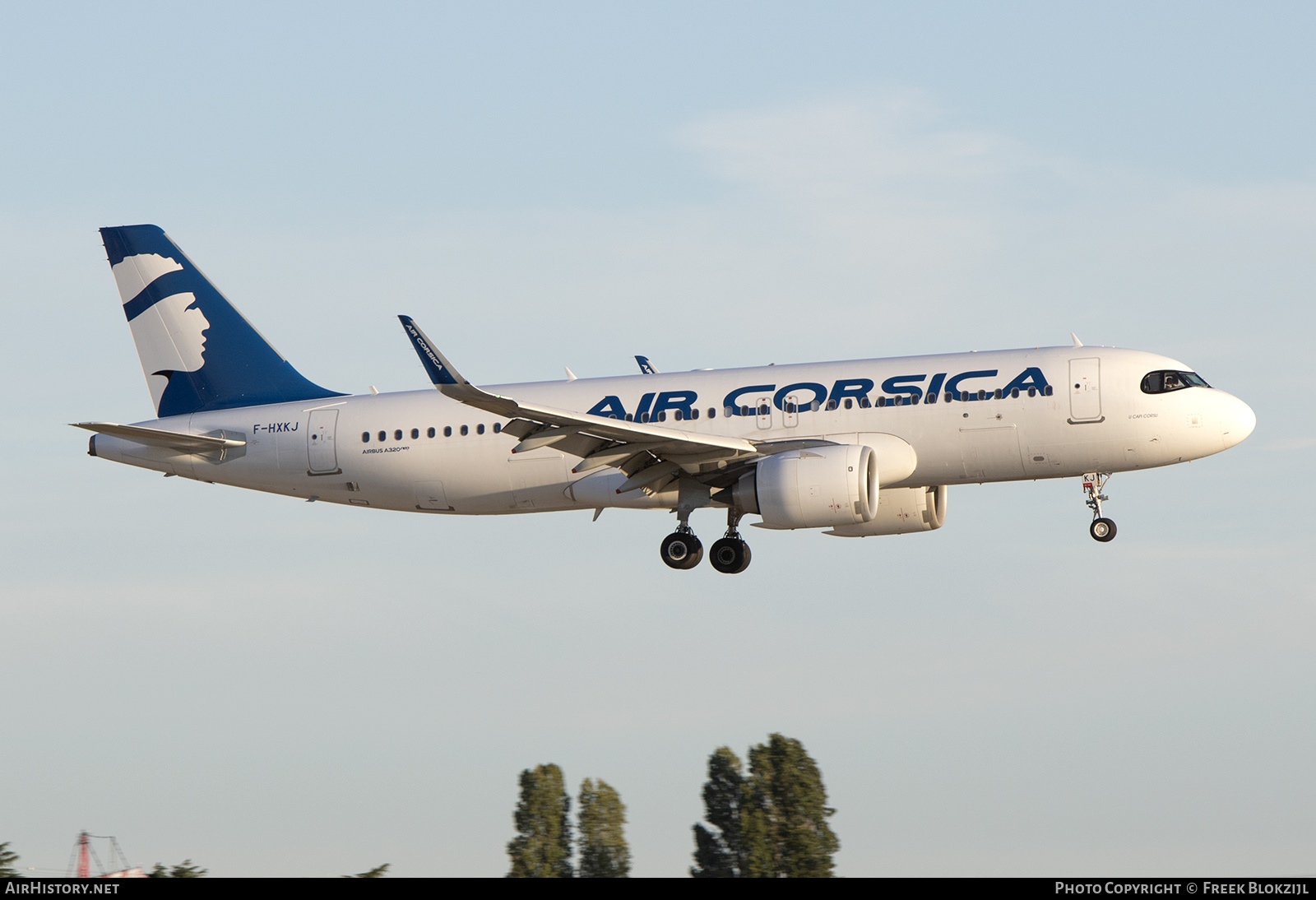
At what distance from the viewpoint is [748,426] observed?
36.7 metres

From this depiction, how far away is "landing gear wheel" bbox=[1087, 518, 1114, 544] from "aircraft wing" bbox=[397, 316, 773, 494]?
22.5ft

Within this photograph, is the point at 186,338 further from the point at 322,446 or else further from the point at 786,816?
the point at 786,816

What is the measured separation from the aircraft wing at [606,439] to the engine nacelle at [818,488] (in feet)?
3.95

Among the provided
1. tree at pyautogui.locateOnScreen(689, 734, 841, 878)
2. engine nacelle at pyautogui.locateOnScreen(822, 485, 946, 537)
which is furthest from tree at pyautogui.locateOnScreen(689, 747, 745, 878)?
engine nacelle at pyautogui.locateOnScreen(822, 485, 946, 537)

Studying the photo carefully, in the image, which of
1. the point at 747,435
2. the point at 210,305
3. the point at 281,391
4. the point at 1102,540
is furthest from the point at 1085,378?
the point at 210,305

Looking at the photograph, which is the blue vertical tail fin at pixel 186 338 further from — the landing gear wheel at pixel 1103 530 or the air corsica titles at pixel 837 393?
the landing gear wheel at pixel 1103 530

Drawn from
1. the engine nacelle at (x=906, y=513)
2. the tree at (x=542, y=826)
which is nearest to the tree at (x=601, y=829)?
the tree at (x=542, y=826)

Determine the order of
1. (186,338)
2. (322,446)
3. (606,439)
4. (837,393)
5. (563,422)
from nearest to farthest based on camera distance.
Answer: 1. (563,422)
2. (606,439)
3. (837,393)
4. (322,446)
5. (186,338)

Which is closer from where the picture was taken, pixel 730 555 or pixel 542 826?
pixel 730 555

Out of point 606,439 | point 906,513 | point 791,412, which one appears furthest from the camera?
point 906,513

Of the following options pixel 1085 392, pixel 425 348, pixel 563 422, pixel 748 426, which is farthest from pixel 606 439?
pixel 1085 392

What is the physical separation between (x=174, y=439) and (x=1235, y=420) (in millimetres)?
25536
